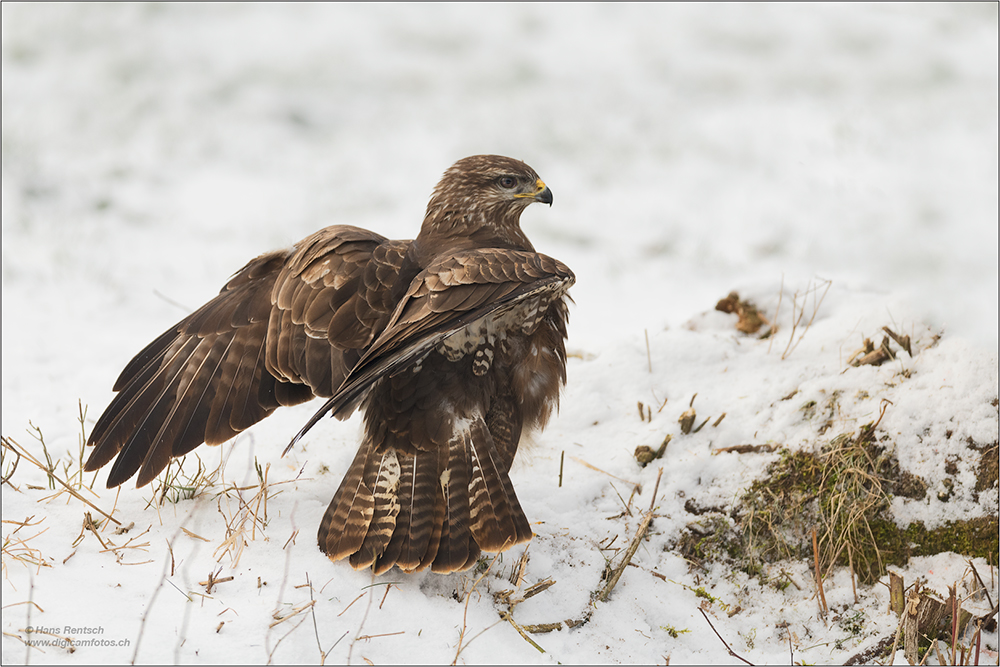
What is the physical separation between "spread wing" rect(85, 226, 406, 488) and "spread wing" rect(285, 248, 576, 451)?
0.46m

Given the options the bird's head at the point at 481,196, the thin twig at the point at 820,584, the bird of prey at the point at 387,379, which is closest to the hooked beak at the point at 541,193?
the bird's head at the point at 481,196

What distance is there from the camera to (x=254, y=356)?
3699 mm

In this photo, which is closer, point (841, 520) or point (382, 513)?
point (382, 513)

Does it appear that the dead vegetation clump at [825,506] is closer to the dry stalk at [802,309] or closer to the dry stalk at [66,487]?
the dry stalk at [802,309]

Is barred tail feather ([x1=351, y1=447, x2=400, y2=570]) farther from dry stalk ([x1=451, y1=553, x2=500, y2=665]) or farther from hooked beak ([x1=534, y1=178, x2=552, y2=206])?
hooked beak ([x1=534, y1=178, x2=552, y2=206])

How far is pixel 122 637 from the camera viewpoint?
2.75m

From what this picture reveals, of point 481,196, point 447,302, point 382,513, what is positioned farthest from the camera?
point 481,196

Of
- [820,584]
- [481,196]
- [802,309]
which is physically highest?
[481,196]

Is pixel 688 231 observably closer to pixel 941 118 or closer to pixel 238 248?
pixel 941 118

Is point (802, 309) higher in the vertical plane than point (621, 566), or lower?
higher

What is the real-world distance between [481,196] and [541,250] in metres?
3.07

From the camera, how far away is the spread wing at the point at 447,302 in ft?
9.16

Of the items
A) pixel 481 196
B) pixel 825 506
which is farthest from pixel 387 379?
pixel 825 506

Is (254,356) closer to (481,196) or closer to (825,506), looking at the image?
(481,196)
